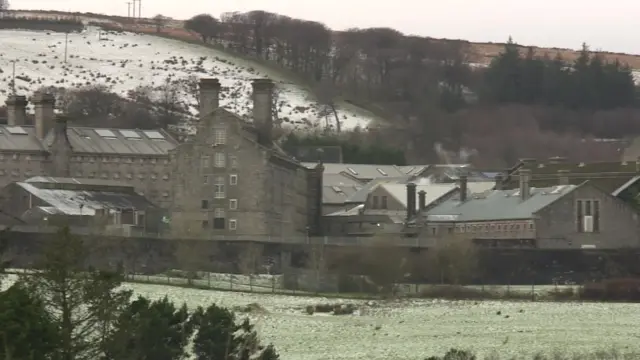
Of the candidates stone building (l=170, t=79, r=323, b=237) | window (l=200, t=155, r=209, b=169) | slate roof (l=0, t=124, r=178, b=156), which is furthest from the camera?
slate roof (l=0, t=124, r=178, b=156)

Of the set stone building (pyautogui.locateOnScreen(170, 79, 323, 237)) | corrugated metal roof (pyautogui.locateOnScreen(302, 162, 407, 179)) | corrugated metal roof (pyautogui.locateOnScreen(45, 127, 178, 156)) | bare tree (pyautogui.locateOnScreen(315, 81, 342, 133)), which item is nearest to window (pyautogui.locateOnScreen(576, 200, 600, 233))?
stone building (pyautogui.locateOnScreen(170, 79, 323, 237))

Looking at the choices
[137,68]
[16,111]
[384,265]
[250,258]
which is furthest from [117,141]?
[137,68]

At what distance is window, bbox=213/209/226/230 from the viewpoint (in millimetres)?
86238

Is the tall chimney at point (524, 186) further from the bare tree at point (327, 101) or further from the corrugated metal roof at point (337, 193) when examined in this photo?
the bare tree at point (327, 101)

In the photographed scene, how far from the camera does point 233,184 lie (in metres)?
86.7

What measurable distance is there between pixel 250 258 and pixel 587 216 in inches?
483

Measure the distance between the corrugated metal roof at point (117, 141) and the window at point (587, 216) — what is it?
17091mm

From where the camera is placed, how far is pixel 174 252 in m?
79.4

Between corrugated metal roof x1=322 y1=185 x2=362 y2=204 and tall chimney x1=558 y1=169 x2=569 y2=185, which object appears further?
corrugated metal roof x1=322 y1=185 x2=362 y2=204

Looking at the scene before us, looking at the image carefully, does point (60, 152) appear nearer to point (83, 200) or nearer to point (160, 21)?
point (83, 200)

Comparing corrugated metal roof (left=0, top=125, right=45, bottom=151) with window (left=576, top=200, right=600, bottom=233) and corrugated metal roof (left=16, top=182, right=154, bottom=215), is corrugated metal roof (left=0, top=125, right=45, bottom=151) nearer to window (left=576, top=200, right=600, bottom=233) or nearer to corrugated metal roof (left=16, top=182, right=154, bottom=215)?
corrugated metal roof (left=16, top=182, right=154, bottom=215)

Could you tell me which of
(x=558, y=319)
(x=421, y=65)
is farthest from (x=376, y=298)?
(x=421, y=65)

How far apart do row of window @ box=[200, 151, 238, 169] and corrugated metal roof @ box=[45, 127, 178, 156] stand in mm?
5758

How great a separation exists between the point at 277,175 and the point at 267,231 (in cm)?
243
